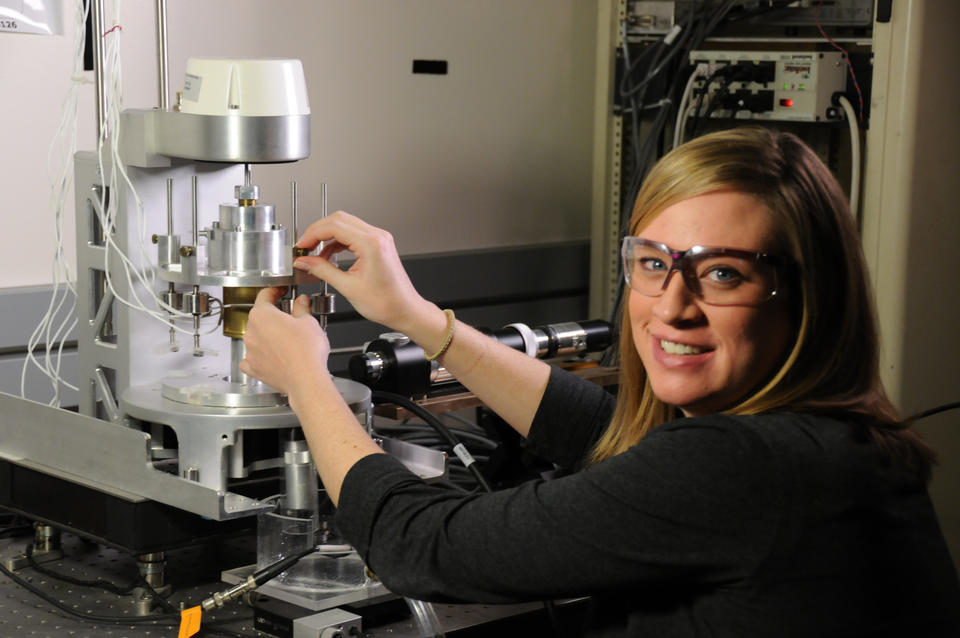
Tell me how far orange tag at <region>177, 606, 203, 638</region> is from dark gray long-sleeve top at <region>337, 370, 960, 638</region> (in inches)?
12.6

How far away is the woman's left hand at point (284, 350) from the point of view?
114cm

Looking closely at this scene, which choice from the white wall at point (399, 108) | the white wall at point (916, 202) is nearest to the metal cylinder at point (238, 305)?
the white wall at point (399, 108)

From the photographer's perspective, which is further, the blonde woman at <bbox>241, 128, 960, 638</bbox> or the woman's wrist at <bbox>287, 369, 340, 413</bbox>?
the woman's wrist at <bbox>287, 369, 340, 413</bbox>

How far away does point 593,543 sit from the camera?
3.00ft

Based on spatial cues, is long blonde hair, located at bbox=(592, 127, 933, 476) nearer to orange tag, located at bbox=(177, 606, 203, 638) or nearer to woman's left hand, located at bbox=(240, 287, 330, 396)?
woman's left hand, located at bbox=(240, 287, 330, 396)

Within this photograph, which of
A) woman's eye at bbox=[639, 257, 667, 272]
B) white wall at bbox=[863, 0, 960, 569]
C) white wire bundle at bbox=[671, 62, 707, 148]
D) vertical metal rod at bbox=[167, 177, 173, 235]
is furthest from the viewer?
white wire bundle at bbox=[671, 62, 707, 148]

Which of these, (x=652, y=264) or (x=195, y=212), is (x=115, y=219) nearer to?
(x=195, y=212)

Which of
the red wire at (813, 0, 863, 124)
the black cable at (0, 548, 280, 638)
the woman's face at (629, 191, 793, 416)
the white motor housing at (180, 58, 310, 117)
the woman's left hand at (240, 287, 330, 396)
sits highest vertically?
the red wire at (813, 0, 863, 124)

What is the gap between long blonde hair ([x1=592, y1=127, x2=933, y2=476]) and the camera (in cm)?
98

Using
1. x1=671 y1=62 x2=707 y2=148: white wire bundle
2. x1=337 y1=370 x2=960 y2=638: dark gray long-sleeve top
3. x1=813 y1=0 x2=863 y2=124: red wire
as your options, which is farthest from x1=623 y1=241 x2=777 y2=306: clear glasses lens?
x1=671 y1=62 x2=707 y2=148: white wire bundle

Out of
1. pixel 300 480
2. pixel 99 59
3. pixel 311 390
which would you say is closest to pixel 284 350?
pixel 311 390

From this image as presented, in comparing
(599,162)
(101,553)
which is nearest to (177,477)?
(101,553)

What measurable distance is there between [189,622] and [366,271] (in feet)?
1.32

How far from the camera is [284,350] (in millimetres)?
1158
